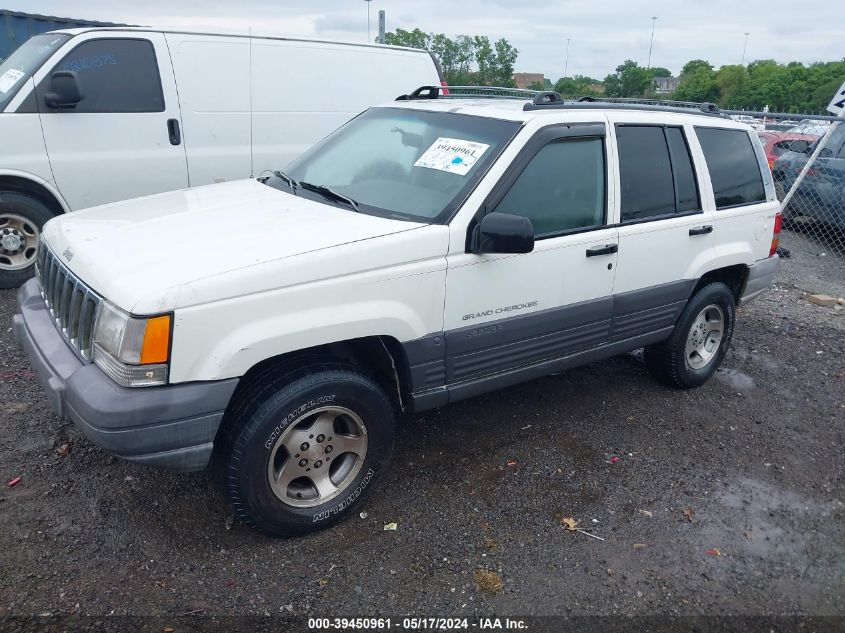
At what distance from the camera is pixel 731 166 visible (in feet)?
15.6

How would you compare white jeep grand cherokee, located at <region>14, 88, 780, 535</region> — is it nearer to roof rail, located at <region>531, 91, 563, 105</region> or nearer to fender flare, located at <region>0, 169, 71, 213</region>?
roof rail, located at <region>531, 91, 563, 105</region>

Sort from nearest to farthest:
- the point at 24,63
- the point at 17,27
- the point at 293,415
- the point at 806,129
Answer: the point at 293,415 → the point at 24,63 → the point at 806,129 → the point at 17,27

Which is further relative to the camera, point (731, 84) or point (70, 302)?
point (731, 84)

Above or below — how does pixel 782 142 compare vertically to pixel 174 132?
below

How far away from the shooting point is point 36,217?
596cm

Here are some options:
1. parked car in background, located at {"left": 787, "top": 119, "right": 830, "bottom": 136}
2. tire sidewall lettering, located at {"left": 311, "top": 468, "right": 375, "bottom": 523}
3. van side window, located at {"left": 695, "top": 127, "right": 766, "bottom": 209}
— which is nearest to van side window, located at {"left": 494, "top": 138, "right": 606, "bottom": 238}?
van side window, located at {"left": 695, "top": 127, "right": 766, "bottom": 209}

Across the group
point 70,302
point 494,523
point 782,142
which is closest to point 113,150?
point 70,302

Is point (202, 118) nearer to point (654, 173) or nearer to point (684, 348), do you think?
point (654, 173)

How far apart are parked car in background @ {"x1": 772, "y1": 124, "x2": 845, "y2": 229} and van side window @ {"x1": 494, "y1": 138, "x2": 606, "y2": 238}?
7.03 m

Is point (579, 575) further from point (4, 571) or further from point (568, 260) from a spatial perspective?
point (4, 571)

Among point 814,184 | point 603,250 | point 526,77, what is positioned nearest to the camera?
point 603,250

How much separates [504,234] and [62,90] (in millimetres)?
4513

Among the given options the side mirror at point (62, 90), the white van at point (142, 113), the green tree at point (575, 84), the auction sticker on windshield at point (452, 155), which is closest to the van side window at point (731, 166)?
the auction sticker on windshield at point (452, 155)

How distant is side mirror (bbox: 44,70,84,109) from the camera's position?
18.8ft
